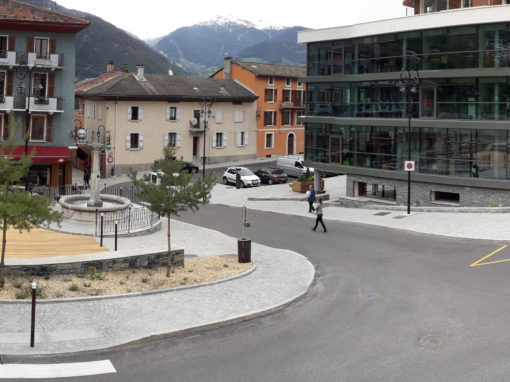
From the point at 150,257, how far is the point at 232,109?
4845cm

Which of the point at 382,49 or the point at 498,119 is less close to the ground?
the point at 382,49

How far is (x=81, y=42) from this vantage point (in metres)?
190

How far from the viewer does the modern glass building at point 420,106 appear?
105 feet

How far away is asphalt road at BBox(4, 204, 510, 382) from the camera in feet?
36.6

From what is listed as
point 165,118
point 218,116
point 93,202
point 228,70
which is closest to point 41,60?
point 93,202

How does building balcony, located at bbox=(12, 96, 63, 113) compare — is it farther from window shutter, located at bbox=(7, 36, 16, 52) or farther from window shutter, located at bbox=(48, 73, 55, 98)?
window shutter, located at bbox=(7, 36, 16, 52)

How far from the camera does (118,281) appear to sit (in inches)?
677

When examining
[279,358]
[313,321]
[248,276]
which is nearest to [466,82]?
[248,276]

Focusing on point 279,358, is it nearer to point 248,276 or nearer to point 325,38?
point 248,276

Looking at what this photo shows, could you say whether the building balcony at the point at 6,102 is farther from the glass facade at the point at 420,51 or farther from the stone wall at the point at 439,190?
the stone wall at the point at 439,190

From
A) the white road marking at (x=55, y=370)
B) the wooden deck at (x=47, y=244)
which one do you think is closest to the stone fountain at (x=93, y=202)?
the wooden deck at (x=47, y=244)

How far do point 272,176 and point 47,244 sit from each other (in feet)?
102

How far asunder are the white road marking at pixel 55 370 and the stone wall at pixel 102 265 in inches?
231

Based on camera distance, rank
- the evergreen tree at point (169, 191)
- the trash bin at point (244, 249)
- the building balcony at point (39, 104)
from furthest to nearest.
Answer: the building balcony at point (39, 104), the trash bin at point (244, 249), the evergreen tree at point (169, 191)
